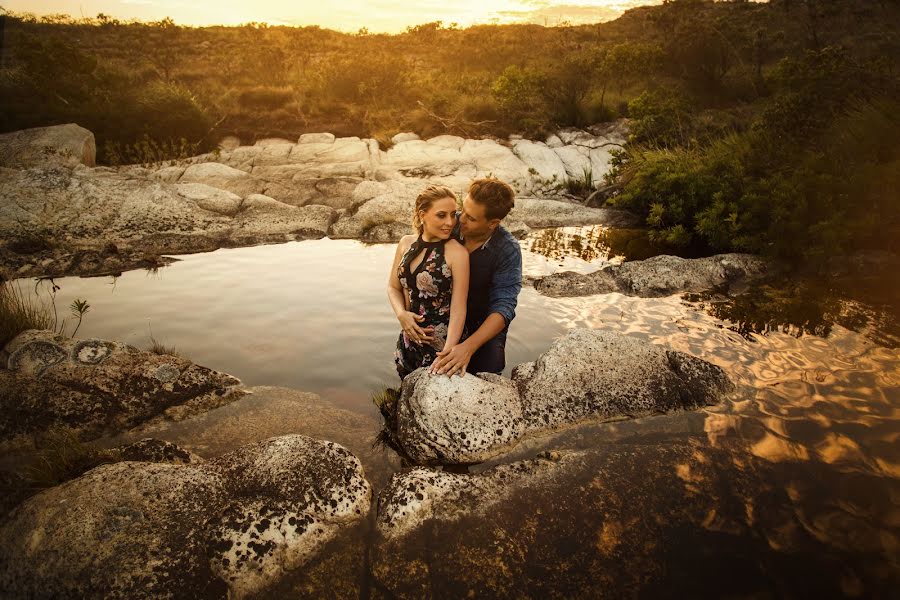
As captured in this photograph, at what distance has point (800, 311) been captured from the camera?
5.67 metres

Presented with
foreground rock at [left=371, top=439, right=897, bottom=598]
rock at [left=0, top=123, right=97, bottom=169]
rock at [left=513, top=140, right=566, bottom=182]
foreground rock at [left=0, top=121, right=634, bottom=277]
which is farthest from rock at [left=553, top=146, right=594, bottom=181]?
rock at [left=0, top=123, right=97, bottom=169]

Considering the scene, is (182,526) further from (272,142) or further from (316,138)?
(272,142)

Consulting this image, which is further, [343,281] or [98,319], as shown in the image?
[343,281]

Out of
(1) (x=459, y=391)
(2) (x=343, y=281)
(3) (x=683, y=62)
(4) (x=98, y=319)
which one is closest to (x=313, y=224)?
(2) (x=343, y=281)

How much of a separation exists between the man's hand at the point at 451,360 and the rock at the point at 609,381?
66 centimetres

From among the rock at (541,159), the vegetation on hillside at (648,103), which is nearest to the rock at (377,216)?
the rock at (541,159)

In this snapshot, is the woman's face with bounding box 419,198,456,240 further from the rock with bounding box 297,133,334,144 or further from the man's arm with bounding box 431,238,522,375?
the rock with bounding box 297,133,334,144

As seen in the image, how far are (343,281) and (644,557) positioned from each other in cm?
549

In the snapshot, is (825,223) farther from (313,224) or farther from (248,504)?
(313,224)

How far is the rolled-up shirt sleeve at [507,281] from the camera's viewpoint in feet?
12.6

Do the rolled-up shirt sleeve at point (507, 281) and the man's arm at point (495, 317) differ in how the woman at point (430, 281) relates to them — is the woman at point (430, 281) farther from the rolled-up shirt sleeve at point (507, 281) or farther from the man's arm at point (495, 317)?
the rolled-up shirt sleeve at point (507, 281)

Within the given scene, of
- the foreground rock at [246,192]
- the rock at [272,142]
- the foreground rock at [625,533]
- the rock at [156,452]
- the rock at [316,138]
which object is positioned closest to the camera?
the foreground rock at [625,533]

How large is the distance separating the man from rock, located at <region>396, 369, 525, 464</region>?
16cm

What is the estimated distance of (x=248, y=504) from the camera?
2.72 meters
